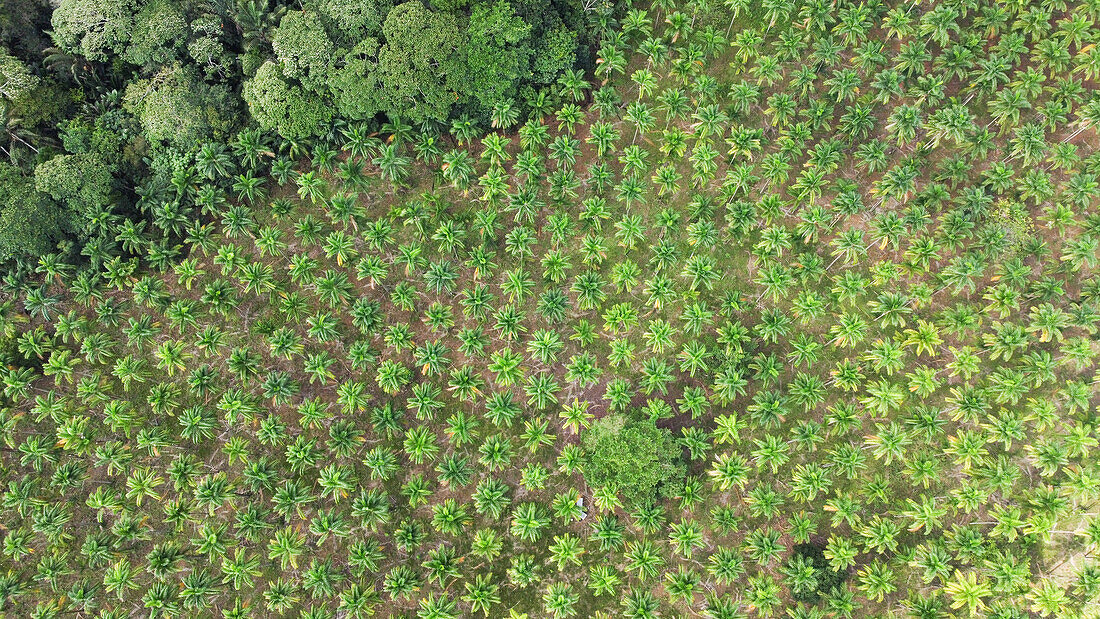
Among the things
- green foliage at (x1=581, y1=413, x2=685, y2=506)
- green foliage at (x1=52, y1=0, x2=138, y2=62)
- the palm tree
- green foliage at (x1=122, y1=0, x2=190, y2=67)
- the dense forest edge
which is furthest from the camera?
the palm tree

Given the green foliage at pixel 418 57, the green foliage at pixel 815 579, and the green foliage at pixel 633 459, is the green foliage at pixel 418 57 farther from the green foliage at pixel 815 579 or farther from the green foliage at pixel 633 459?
the green foliage at pixel 815 579

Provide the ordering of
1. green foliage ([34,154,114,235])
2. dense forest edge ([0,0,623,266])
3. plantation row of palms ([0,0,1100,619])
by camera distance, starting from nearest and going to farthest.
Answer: dense forest edge ([0,0,623,266]), green foliage ([34,154,114,235]), plantation row of palms ([0,0,1100,619])

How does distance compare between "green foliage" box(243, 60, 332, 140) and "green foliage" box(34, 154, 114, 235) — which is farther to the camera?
"green foliage" box(243, 60, 332, 140)

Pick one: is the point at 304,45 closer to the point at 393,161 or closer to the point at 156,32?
the point at 393,161

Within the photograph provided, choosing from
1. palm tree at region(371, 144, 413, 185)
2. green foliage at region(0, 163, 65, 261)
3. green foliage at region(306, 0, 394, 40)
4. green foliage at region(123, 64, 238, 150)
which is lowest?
green foliage at region(0, 163, 65, 261)

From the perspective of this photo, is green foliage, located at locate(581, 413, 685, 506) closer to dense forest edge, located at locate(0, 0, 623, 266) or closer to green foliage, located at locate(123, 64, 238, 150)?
dense forest edge, located at locate(0, 0, 623, 266)

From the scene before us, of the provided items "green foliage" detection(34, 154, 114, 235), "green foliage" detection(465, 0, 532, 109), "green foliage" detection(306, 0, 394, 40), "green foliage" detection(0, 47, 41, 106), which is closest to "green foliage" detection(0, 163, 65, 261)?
"green foliage" detection(34, 154, 114, 235)

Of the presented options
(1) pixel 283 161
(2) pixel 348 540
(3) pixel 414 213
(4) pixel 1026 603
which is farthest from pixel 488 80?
(4) pixel 1026 603
